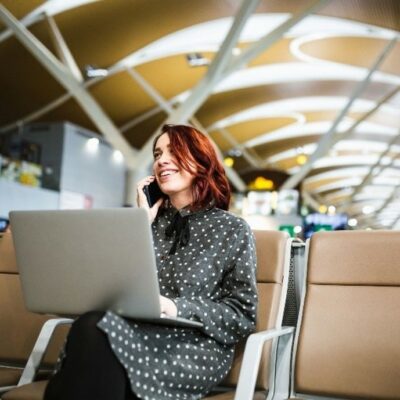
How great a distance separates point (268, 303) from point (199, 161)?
69 centimetres

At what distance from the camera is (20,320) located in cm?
339

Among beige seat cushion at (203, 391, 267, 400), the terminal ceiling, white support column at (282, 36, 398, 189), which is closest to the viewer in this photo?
beige seat cushion at (203, 391, 267, 400)

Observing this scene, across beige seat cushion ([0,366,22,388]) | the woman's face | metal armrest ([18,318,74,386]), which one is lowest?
beige seat cushion ([0,366,22,388])

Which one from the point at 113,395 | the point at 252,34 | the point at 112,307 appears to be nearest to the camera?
the point at 113,395

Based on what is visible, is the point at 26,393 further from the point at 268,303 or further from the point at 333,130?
the point at 333,130

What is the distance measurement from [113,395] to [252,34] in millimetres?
17123

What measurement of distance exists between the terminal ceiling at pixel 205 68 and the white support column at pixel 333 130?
0.04 metres

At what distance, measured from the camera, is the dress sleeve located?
2.43m

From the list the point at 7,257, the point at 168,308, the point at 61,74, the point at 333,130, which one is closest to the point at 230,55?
the point at 61,74

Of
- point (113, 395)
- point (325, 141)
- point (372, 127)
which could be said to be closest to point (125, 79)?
Result: point (325, 141)

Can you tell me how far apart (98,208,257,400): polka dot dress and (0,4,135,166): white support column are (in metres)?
11.9

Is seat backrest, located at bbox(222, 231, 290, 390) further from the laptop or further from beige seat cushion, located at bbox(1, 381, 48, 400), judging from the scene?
beige seat cushion, located at bbox(1, 381, 48, 400)

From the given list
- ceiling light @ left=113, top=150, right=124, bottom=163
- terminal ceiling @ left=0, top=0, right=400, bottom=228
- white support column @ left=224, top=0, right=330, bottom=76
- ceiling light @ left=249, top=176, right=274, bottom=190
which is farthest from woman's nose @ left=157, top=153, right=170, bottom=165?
ceiling light @ left=249, top=176, right=274, bottom=190

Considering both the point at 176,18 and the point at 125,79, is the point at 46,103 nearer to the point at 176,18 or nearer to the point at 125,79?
the point at 125,79
